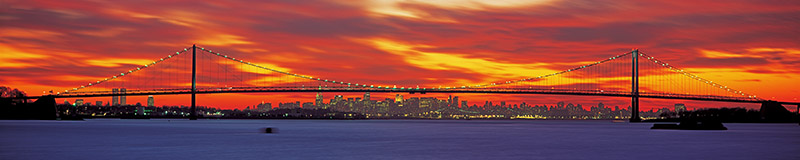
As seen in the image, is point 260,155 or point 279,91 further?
point 279,91

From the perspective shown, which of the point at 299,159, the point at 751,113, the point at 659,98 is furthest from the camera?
the point at 751,113

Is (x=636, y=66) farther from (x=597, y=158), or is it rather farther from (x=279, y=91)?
(x=597, y=158)

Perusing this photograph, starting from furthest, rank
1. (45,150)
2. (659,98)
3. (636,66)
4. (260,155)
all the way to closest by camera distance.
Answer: (636,66), (659,98), (45,150), (260,155)

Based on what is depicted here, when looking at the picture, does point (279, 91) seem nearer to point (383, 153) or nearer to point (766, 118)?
point (766, 118)

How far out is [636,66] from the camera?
9456 centimetres

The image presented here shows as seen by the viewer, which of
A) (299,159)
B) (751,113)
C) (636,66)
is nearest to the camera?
(299,159)

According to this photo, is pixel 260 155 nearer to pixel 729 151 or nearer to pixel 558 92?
pixel 729 151

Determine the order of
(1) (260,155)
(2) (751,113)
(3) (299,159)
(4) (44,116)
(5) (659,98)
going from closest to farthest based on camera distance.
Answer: (3) (299,159), (1) (260,155), (5) (659,98), (4) (44,116), (2) (751,113)

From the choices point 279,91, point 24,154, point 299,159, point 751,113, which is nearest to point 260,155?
point 299,159

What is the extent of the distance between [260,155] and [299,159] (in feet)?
6.62

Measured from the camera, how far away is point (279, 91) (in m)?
81.9

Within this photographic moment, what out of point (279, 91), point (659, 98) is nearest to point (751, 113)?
point (659, 98)

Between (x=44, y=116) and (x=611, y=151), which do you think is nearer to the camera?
(x=611, y=151)

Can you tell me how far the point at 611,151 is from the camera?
23.3 meters
